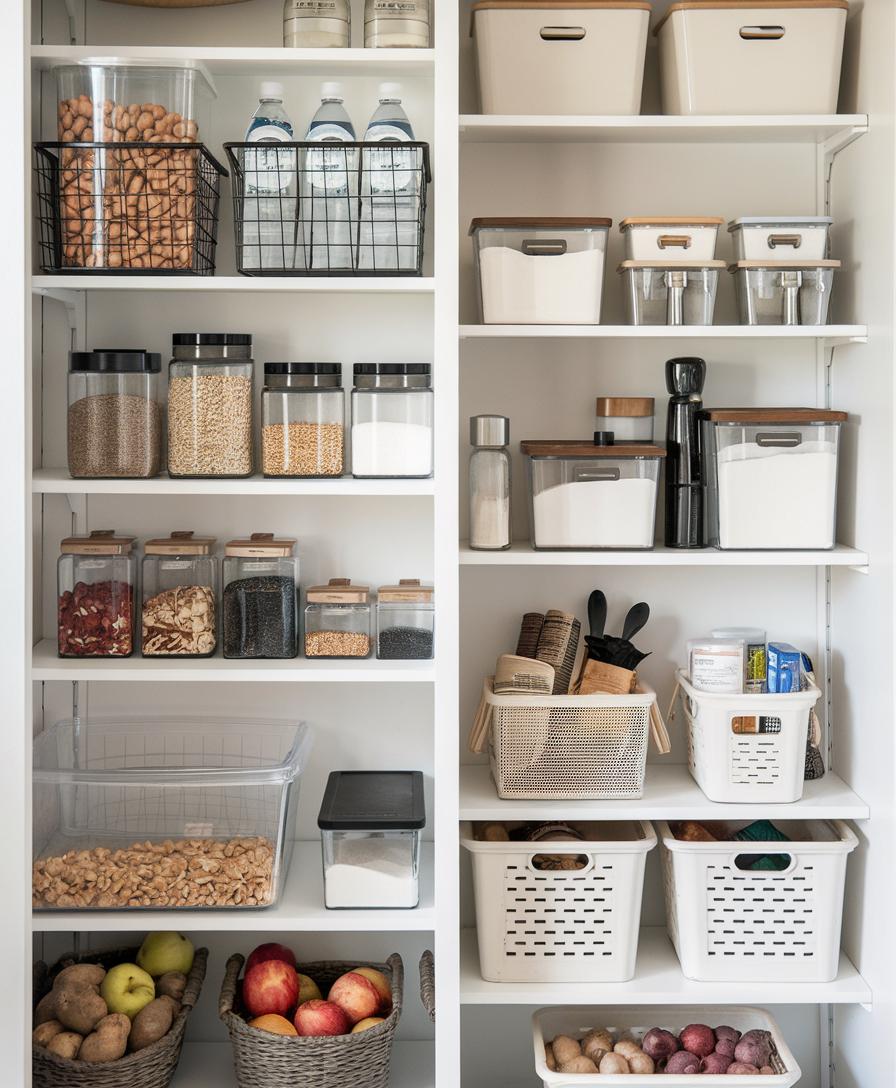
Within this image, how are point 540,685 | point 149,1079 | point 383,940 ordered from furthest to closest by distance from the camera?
1. point 383,940
2. point 540,685
3. point 149,1079

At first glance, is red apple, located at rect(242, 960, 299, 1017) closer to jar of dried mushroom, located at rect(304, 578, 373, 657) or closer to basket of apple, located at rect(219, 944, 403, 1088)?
basket of apple, located at rect(219, 944, 403, 1088)

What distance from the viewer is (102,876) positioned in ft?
5.84

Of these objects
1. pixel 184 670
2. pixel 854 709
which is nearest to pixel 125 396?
pixel 184 670

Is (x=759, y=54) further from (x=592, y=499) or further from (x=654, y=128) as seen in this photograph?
(x=592, y=499)

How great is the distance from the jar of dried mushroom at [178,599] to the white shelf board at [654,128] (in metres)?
0.94

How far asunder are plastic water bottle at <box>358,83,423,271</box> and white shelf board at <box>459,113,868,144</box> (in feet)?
0.41

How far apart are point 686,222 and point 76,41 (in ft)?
4.17

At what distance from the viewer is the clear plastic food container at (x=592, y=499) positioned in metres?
1.83

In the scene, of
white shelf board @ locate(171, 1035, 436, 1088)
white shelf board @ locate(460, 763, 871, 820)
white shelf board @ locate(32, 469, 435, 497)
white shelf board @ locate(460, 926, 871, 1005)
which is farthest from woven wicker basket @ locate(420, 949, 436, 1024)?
white shelf board @ locate(32, 469, 435, 497)

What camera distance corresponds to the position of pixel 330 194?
175 centimetres

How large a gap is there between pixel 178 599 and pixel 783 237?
52.3 inches

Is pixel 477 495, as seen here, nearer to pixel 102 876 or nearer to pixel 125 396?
pixel 125 396

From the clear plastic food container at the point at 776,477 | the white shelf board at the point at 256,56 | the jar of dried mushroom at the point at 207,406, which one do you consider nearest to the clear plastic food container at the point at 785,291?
the clear plastic food container at the point at 776,477

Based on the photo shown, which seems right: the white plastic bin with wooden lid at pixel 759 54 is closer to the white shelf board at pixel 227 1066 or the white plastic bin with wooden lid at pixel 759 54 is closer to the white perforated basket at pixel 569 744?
the white perforated basket at pixel 569 744
